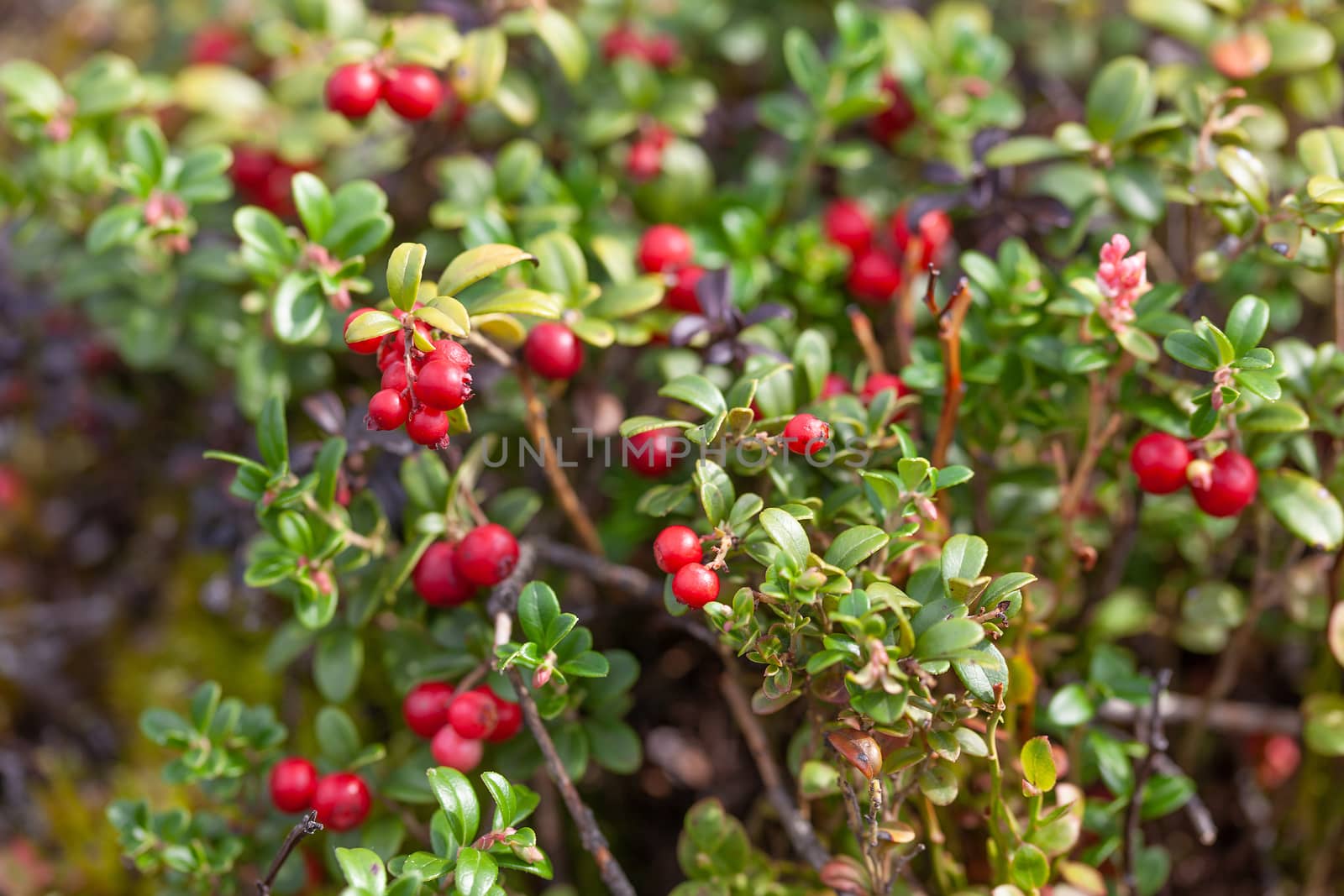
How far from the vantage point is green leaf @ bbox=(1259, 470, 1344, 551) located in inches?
68.6

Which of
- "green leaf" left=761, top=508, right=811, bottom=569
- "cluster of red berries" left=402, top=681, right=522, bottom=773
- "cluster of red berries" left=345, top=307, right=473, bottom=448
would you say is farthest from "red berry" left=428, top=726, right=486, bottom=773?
"green leaf" left=761, top=508, right=811, bottom=569

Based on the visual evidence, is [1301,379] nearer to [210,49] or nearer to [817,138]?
[817,138]

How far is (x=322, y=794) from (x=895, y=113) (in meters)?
1.97

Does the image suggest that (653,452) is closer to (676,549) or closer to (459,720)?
(676,549)

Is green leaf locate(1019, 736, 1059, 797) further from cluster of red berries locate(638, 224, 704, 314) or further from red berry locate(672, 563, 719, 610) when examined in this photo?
cluster of red berries locate(638, 224, 704, 314)

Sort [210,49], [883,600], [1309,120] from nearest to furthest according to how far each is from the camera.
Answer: [883,600] < [1309,120] < [210,49]

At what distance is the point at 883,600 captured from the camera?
57.8 inches

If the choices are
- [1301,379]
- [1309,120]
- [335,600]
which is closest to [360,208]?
[335,600]

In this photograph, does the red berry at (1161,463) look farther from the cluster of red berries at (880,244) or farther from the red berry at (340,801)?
the red berry at (340,801)

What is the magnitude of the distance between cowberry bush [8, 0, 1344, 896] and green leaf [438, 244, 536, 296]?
0.01 meters

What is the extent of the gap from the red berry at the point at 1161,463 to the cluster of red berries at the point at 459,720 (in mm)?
1126

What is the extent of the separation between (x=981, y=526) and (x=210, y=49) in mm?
2452

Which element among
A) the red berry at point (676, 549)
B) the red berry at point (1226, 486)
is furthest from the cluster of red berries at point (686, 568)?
the red berry at point (1226, 486)

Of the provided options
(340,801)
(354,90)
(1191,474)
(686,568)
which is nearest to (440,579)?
(340,801)
